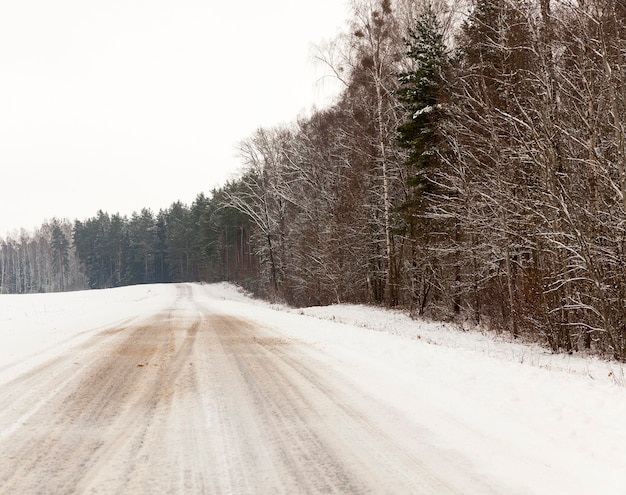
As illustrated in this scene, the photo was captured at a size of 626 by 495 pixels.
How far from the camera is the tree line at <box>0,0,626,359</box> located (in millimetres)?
9820

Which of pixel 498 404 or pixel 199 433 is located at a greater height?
pixel 199 433

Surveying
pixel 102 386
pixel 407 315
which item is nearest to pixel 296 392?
pixel 102 386

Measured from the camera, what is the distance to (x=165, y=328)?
1310cm

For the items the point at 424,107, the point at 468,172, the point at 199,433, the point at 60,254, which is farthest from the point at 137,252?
the point at 199,433

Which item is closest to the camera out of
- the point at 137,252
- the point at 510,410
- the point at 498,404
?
the point at 510,410

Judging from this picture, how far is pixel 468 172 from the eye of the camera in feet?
54.1

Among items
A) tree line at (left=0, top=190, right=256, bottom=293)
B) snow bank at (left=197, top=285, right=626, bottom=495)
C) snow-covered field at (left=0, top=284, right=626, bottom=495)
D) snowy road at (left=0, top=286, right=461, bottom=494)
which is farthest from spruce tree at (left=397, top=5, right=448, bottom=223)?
tree line at (left=0, top=190, right=256, bottom=293)

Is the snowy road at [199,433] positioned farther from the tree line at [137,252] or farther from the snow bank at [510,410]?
the tree line at [137,252]

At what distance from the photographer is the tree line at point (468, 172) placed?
387 inches

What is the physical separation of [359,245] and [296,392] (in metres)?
21.0

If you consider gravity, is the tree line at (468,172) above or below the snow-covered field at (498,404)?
above

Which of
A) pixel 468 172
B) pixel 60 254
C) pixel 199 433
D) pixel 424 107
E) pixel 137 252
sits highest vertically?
pixel 424 107

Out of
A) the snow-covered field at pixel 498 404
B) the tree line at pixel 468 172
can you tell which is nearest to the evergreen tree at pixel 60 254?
the tree line at pixel 468 172

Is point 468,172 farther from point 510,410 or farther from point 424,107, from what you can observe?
point 510,410
